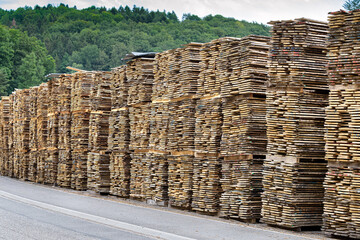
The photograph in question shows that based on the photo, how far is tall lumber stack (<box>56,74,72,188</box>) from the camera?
28.5 meters

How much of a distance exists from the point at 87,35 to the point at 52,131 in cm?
12528

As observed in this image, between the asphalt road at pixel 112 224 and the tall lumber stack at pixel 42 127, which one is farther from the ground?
the tall lumber stack at pixel 42 127

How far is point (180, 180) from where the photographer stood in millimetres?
19250

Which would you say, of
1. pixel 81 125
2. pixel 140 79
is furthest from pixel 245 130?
pixel 81 125

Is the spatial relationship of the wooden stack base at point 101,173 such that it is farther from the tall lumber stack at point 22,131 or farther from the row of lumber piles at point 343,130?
the row of lumber piles at point 343,130

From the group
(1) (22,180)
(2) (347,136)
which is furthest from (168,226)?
(1) (22,180)

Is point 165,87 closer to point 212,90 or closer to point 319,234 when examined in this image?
point 212,90

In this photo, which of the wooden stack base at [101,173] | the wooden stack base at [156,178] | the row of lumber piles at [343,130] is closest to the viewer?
the row of lumber piles at [343,130]

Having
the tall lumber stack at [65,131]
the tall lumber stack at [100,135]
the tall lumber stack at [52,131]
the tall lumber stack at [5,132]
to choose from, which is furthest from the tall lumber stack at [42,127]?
the tall lumber stack at [5,132]

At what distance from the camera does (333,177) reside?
43.5 feet

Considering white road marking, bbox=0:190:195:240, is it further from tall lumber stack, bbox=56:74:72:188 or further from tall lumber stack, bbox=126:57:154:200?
tall lumber stack, bbox=56:74:72:188

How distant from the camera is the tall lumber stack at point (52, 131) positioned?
98.8ft

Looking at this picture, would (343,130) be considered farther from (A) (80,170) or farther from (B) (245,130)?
(A) (80,170)

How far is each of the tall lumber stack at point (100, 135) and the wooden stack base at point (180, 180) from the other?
5788 mm
